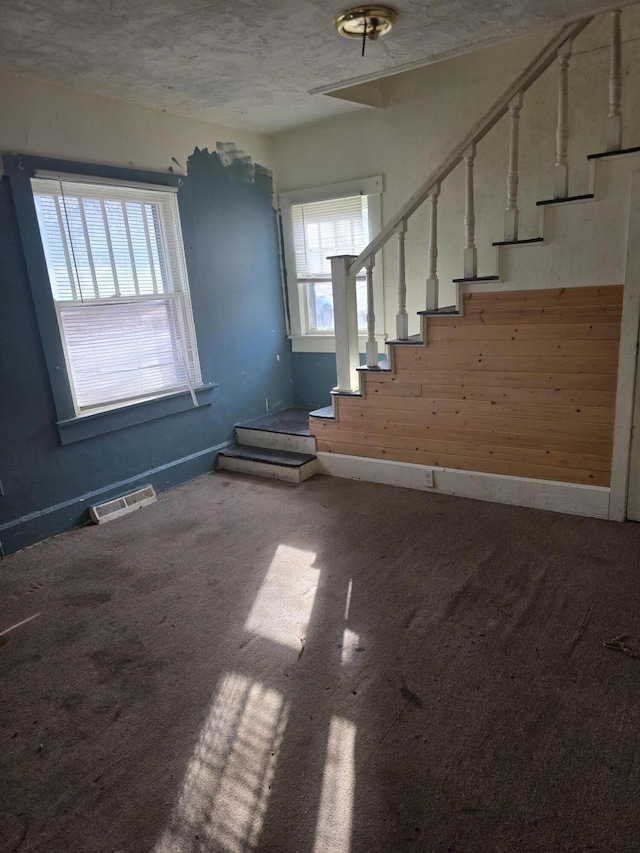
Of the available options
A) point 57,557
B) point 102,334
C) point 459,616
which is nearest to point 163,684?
point 459,616

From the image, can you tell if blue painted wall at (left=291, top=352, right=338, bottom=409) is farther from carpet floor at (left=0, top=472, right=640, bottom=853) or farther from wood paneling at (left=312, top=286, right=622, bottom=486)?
carpet floor at (left=0, top=472, right=640, bottom=853)

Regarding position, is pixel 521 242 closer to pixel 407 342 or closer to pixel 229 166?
pixel 407 342

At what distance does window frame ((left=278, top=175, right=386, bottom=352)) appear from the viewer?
443 centimetres

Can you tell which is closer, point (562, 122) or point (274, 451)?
point (562, 122)

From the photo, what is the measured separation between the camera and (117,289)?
374cm

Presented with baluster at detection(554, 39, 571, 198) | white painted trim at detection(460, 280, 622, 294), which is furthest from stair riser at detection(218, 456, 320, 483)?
baluster at detection(554, 39, 571, 198)

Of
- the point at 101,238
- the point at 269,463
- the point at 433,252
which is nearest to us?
the point at 433,252

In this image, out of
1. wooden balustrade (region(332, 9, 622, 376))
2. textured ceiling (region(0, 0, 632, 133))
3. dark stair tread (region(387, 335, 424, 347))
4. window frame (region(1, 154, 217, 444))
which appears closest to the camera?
textured ceiling (region(0, 0, 632, 133))

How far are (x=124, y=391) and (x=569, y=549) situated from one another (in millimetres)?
3025

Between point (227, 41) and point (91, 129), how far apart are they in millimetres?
1233

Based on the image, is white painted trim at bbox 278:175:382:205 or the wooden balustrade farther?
white painted trim at bbox 278:175:382:205

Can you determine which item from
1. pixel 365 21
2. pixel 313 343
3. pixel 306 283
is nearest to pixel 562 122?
pixel 365 21

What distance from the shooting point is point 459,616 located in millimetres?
2434

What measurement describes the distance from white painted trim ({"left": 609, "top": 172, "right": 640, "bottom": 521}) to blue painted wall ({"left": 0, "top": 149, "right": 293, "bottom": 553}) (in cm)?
296
